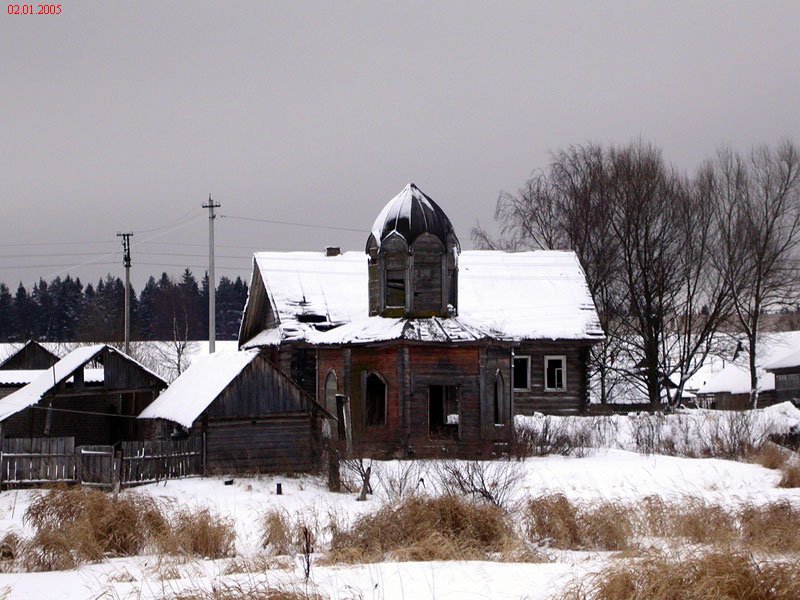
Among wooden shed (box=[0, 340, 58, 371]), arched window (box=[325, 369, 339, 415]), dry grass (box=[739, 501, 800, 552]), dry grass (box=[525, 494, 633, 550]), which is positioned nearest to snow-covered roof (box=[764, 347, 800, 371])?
arched window (box=[325, 369, 339, 415])

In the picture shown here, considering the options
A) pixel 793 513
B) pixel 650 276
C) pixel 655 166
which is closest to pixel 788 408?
pixel 650 276

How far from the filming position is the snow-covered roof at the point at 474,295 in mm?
34531

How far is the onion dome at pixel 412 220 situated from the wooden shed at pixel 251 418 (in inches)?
265

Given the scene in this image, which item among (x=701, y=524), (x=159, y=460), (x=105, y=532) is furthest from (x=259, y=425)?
(x=701, y=524)

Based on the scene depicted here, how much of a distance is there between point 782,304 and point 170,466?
32839mm

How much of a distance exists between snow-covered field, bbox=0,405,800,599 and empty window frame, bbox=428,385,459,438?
4717 mm

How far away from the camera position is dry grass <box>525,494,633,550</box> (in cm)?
1540

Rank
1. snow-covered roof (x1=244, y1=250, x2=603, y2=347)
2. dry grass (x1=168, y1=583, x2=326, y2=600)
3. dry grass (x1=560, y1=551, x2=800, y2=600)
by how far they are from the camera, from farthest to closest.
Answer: snow-covered roof (x1=244, y1=250, x2=603, y2=347)
dry grass (x1=168, y1=583, x2=326, y2=600)
dry grass (x1=560, y1=551, x2=800, y2=600)

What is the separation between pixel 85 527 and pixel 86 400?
1465cm

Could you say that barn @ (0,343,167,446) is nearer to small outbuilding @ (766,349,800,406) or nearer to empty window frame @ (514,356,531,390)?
empty window frame @ (514,356,531,390)

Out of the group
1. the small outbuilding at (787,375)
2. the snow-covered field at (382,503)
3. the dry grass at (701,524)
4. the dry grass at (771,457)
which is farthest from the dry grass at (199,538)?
the small outbuilding at (787,375)

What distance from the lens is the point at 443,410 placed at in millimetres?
33812

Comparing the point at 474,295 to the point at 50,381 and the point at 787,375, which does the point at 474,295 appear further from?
the point at 787,375

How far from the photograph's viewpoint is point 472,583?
11961mm
